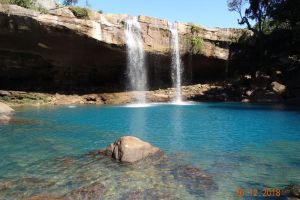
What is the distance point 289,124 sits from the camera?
17.4 m

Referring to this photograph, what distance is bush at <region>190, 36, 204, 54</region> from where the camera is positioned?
3183 centimetres

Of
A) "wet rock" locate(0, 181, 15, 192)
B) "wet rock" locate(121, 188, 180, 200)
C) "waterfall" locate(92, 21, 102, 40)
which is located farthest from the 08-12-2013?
"waterfall" locate(92, 21, 102, 40)

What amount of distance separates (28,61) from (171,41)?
11857 millimetres

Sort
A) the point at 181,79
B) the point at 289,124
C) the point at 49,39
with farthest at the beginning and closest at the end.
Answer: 1. the point at 181,79
2. the point at 49,39
3. the point at 289,124

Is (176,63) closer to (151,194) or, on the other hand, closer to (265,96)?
(265,96)

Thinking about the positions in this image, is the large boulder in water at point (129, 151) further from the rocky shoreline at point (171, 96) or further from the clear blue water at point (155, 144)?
the rocky shoreline at point (171, 96)

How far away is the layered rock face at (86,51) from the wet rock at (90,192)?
62.6 ft

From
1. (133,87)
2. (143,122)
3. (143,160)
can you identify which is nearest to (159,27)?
(133,87)

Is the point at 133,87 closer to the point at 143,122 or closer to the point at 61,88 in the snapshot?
the point at 61,88

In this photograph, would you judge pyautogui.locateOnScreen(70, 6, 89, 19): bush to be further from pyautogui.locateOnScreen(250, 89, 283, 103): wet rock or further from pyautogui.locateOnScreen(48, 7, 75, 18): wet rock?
pyautogui.locateOnScreen(250, 89, 283, 103): wet rock

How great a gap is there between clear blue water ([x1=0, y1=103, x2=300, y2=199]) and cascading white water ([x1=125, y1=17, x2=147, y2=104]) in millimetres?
9707

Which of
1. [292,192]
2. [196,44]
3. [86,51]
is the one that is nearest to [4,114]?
[86,51]

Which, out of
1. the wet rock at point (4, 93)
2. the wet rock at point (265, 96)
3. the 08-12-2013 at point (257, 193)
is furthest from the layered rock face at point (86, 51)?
the 08-12-2013 at point (257, 193)

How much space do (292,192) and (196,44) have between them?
2515cm
